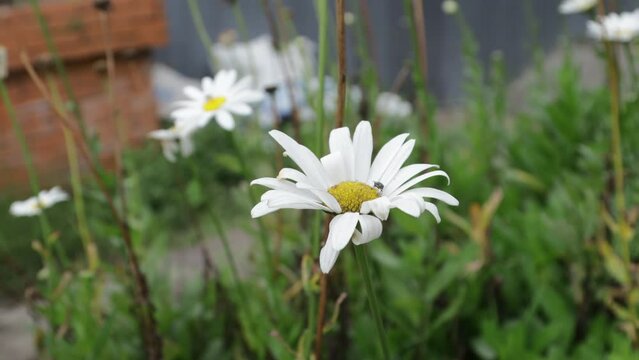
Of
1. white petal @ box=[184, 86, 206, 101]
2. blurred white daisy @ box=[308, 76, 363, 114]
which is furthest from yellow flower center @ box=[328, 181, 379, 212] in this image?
blurred white daisy @ box=[308, 76, 363, 114]

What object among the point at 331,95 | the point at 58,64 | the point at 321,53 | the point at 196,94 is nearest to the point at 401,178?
the point at 321,53

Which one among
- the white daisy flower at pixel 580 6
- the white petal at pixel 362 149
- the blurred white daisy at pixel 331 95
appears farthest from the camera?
the blurred white daisy at pixel 331 95

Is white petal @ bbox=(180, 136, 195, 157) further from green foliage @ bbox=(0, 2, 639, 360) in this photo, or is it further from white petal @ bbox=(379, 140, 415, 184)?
white petal @ bbox=(379, 140, 415, 184)

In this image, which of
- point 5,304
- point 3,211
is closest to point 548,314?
point 5,304

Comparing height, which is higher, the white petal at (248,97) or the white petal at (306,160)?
the white petal at (306,160)

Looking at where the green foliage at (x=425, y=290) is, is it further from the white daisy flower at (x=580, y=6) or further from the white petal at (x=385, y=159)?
the white petal at (x=385, y=159)

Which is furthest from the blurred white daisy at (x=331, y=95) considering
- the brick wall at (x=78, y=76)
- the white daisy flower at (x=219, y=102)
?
the brick wall at (x=78, y=76)

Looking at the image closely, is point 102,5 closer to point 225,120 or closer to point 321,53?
point 225,120

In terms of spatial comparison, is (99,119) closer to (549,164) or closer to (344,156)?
(549,164)

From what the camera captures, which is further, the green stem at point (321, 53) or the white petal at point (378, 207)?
the green stem at point (321, 53)
